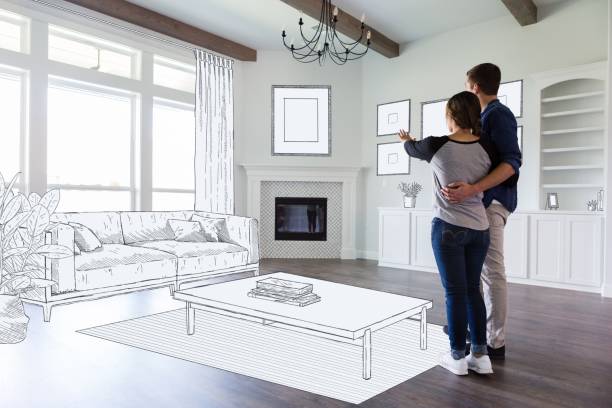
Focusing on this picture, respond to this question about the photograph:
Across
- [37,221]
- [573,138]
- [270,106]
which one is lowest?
[37,221]

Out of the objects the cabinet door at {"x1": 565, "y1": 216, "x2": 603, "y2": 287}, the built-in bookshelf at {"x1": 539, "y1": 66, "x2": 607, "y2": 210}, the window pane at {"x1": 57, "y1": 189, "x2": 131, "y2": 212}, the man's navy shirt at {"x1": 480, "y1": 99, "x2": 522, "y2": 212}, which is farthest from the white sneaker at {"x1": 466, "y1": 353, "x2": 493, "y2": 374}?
the window pane at {"x1": 57, "y1": 189, "x2": 131, "y2": 212}

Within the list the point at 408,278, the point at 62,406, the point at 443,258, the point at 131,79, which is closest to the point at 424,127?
the point at 408,278

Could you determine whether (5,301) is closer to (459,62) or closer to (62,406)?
(62,406)

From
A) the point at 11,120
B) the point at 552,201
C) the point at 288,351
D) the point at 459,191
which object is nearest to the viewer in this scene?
the point at 459,191

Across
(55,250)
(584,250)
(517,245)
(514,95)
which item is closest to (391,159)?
(514,95)

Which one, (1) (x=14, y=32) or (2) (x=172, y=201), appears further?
(2) (x=172, y=201)

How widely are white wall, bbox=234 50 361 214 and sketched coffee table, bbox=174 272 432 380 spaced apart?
164 inches

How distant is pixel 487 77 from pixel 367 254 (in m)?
4.98

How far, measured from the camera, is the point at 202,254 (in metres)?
4.41

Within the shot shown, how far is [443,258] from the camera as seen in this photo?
2189mm

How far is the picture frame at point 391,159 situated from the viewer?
675cm

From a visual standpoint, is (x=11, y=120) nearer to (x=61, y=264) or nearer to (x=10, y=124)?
(x=10, y=124)

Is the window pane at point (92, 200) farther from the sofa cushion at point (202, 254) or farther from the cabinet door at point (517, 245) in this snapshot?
the cabinet door at point (517, 245)

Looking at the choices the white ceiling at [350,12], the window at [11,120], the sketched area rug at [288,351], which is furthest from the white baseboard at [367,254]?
the window at [11,120]
